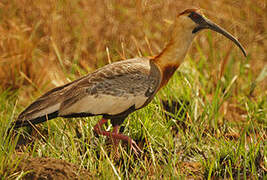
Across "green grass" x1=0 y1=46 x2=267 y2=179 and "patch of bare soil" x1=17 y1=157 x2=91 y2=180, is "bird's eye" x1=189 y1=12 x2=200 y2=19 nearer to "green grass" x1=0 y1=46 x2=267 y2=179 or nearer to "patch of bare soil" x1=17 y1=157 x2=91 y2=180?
"green grass" x1=0 y1=46 x2=267 y2=179

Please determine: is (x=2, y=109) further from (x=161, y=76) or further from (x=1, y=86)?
(x=161, y=76)

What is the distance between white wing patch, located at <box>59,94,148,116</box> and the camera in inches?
150

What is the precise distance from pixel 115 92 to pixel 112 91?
0.09ft

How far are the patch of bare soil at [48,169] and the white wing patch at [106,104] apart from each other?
69cm

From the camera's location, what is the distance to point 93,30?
265 inches

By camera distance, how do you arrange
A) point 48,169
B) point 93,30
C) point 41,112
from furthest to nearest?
point 93,30 < point 41,112 < point 48,169

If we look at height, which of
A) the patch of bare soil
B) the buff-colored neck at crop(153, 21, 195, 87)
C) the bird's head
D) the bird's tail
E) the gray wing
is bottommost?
the patch of bare soil

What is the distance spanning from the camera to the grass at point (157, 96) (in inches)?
147

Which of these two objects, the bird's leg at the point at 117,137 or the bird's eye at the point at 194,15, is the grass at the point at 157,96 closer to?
the bird's leg at the point at 117,137

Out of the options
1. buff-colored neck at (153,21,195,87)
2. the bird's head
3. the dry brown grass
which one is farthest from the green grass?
the dry brown grass

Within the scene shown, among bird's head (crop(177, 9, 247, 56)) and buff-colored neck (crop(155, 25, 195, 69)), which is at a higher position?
bird's head (crop(177, 9, 247, 56))

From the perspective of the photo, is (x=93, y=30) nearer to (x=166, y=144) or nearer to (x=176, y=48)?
(x=176, y=48)

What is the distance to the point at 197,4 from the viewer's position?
6602 mm

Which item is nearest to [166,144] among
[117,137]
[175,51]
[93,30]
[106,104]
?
[117,137]
